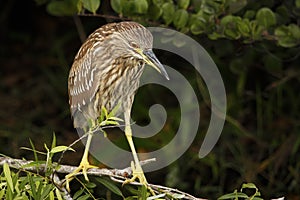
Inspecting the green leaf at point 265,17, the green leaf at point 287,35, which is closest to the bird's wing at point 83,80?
the green leaf at point 265,17

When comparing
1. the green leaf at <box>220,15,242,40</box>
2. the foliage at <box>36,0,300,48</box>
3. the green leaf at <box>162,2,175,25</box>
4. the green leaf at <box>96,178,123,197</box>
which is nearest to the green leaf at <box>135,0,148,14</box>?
the foliage at <box>36,0,300,48</box>

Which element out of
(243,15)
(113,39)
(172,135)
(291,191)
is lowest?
(291,191)

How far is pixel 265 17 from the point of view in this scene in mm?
3322

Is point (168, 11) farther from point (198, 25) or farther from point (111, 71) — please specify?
point (111, 71)

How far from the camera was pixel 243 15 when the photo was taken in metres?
3.53

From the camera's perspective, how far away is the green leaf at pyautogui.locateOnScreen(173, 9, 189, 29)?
129 inches

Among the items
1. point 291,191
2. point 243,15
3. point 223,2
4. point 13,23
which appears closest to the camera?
point 223,2

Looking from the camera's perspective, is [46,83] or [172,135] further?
[46,83]

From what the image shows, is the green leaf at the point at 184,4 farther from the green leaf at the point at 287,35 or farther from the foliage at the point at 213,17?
the green leaf at the point at 287,35

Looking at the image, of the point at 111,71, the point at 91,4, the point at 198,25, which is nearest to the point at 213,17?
the point at 198,25

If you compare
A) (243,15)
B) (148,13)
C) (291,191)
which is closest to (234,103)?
(291,191)

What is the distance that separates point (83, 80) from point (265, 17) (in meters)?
0.91

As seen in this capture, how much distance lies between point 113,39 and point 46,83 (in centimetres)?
237

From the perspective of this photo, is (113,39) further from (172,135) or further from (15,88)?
(15,88)
